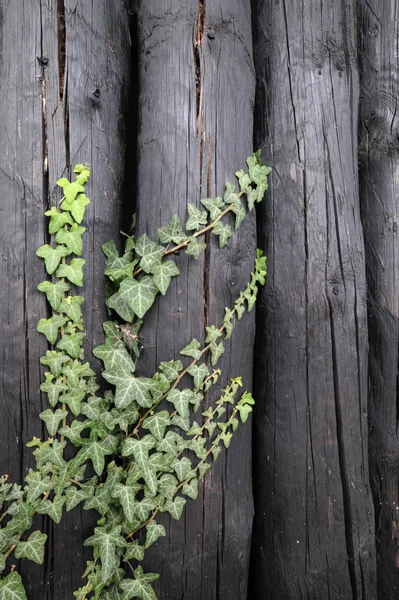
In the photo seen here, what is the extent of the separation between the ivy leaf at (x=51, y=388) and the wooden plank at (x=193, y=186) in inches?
13.2

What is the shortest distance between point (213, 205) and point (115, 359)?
0.72 metres

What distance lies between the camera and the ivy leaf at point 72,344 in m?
1.79

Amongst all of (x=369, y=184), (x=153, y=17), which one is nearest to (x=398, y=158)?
(x=369, y=184)

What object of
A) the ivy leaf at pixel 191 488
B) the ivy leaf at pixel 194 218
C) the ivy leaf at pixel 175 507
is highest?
the ivy leaf at pixel 194 218

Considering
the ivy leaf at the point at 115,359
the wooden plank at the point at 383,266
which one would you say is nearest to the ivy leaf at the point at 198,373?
the ivy leaf at the point at 115,359

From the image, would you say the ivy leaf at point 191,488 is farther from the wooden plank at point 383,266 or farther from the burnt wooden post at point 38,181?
the wooden plank at point 383,266

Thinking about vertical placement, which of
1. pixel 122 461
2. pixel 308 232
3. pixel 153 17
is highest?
pixel 153 17

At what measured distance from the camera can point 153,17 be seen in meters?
1.97

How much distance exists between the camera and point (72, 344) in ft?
5.91

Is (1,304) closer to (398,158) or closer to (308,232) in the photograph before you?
(308,232)

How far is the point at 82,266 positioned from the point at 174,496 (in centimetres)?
98

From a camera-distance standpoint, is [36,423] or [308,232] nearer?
[36,423]

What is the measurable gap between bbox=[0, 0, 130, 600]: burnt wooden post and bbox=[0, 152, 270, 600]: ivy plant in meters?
0.05

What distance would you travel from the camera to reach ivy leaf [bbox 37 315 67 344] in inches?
70.0
